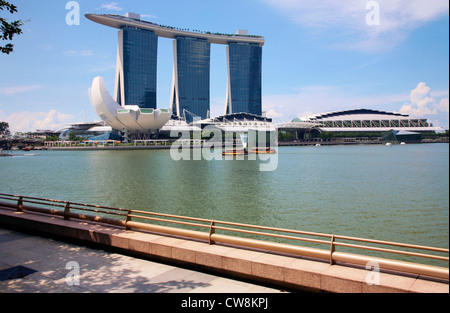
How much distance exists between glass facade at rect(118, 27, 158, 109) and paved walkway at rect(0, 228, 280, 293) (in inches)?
5275

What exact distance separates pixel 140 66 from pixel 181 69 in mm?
19696

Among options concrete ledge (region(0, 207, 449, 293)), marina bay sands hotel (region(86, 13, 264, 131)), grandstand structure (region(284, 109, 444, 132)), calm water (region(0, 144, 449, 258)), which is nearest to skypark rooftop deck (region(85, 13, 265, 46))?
marina bay sands hotel (region(86, 13, 264, 131))

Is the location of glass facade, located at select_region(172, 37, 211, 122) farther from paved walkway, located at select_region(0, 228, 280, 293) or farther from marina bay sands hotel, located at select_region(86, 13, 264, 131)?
paved walkway, located at select_region(0, 228, 280, 293)

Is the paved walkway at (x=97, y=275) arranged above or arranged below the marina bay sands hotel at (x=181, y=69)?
below

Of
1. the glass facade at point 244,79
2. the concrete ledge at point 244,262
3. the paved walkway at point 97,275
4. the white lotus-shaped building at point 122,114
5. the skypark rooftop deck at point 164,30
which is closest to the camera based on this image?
the concrete ledge at point 244,262

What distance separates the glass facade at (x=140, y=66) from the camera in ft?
442

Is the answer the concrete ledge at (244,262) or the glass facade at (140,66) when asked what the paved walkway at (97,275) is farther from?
the glass facade at (140,66)

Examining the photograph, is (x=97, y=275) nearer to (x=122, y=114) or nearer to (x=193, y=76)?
(x=122, y=114)

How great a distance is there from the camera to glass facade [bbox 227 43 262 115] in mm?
Result: 161750

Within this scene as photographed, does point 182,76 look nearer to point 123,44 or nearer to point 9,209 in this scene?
point 123,44

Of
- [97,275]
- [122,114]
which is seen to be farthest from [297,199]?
[122,114]

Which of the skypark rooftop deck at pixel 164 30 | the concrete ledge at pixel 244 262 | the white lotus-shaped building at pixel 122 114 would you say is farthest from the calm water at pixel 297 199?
the skypark rooftop deck at pixel 164 30

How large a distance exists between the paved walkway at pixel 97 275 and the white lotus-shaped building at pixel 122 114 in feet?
295
